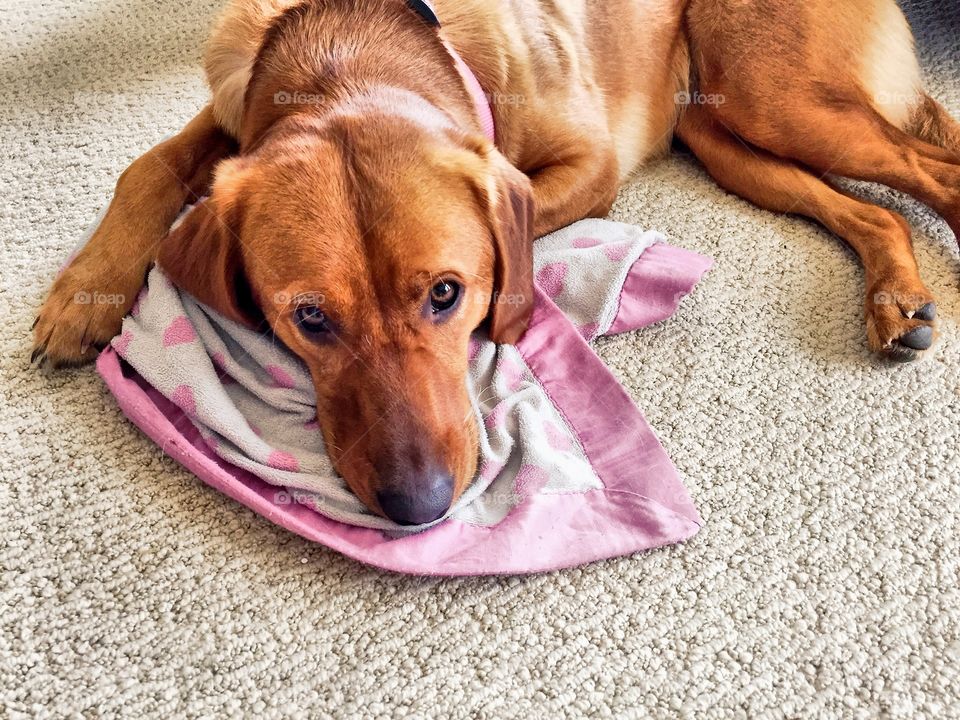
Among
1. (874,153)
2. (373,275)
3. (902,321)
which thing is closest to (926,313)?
(902,321)

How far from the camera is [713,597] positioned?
167 centimetres

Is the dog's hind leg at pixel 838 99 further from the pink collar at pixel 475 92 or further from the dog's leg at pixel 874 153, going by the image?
the pink collar at pixel 475 92

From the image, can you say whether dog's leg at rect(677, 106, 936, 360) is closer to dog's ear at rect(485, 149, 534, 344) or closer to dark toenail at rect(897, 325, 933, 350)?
dark toenail at rect(897, 325, 933, 350)

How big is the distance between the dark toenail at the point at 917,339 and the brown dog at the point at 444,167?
1 centimetres

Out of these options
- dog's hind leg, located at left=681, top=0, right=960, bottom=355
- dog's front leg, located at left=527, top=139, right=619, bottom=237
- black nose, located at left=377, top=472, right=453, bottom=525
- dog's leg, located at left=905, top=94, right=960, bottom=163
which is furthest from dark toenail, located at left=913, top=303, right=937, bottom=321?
black nose, located at left=377, top=472, right=453, bottom=525

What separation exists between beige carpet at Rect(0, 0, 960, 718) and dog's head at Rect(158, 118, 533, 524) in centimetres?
27

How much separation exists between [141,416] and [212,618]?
517 mm

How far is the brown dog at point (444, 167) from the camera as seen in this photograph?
1662 mm

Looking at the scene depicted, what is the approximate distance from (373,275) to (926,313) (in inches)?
60.6

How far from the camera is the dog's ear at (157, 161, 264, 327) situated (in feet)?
5.83

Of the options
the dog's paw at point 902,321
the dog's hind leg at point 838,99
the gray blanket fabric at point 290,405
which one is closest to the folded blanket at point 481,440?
the gray blanket fabric at point 290,405

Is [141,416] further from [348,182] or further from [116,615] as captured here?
[348,182]

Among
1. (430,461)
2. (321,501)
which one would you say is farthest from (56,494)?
(430,461)

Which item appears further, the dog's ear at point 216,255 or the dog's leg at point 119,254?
the dog's leg at point 119,254
